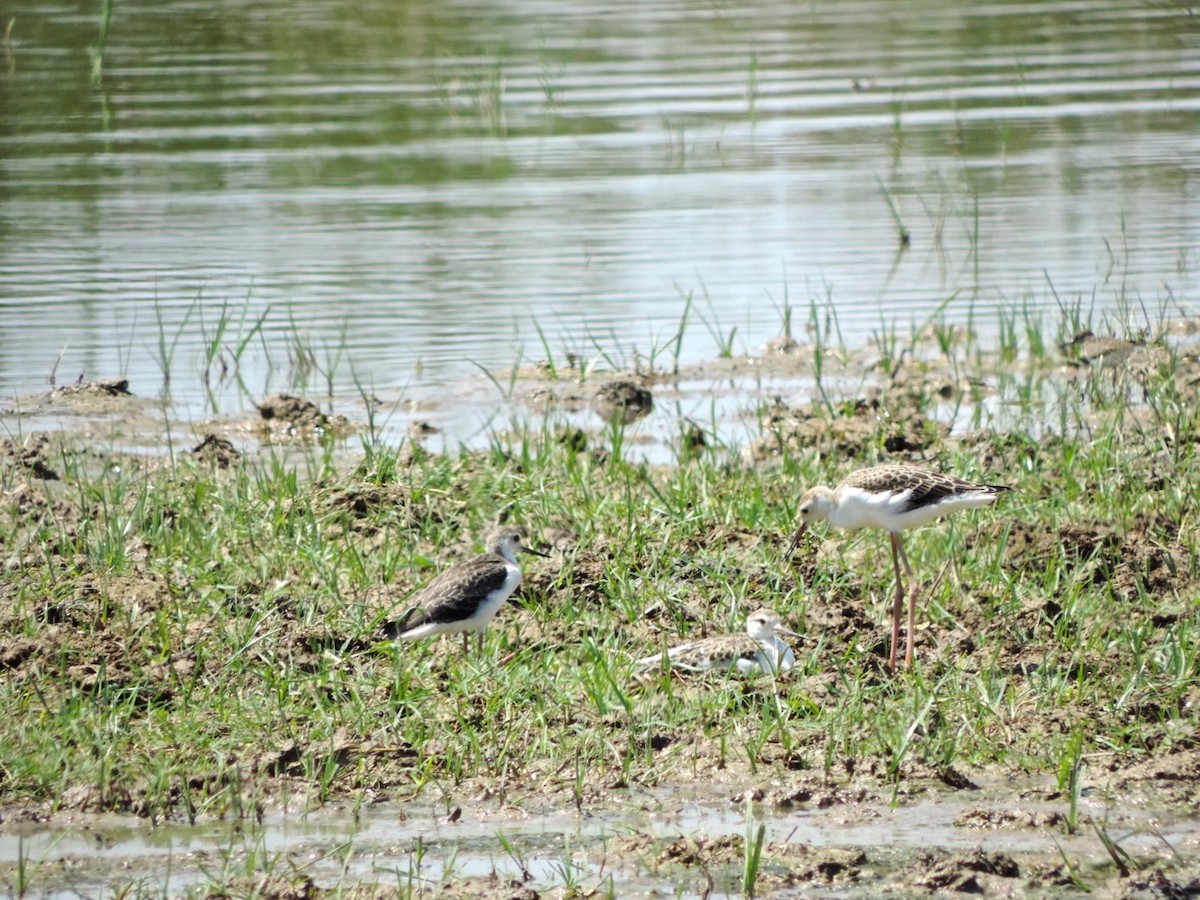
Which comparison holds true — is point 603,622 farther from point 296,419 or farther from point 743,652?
point 296,419

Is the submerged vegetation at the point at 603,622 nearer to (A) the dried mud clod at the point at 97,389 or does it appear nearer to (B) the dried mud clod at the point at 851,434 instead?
(B) the dried mud clod at the point at 851,434

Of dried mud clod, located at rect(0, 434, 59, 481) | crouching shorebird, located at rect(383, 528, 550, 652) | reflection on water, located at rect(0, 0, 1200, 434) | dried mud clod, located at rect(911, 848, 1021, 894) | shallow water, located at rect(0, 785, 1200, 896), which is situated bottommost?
shallow water, located at rect(0, 785, 1200, 896)

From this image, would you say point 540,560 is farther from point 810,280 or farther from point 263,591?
point 810,280

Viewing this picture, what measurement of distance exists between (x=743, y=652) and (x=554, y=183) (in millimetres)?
10687

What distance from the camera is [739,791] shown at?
554 centimetres

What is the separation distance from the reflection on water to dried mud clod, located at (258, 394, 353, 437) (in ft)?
2.42

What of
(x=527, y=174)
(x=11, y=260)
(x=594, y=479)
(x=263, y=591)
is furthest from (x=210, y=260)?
(x=263, y=591)

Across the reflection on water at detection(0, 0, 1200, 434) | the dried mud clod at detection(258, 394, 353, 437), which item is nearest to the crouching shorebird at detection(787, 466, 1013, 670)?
the dried mud clod at detection(258, 394, 353, 437)

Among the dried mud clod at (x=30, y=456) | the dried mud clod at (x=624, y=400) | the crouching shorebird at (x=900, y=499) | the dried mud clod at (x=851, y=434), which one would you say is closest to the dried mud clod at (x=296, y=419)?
the dried mud clod at (x=30, y=456)

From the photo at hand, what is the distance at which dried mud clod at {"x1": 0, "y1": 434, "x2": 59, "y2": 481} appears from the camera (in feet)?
28.9

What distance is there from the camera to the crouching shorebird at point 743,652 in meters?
6.22

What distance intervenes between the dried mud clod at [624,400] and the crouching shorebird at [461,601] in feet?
10.6

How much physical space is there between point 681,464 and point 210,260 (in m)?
6.67

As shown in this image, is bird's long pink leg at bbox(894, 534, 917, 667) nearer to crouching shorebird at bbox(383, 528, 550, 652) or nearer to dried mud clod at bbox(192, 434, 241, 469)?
crouching shorebird at bbox(383, 528, 550, 652)
